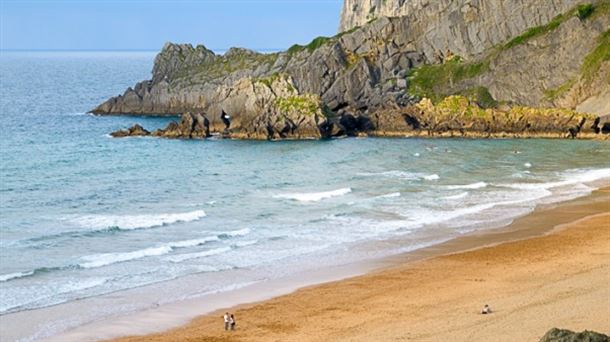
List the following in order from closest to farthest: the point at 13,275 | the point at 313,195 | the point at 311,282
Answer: the point at 13,275 < the point at 311,282 < the point at 313,195

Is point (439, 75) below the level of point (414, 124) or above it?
above

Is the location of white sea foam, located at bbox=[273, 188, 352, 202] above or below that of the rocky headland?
below

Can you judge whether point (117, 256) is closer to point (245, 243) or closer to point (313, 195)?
point (245, 243)

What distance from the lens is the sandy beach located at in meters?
28.7

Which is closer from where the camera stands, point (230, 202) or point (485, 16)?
point (230, 202)

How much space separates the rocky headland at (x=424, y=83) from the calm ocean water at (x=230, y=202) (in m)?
5.76

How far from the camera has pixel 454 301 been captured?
32812mm

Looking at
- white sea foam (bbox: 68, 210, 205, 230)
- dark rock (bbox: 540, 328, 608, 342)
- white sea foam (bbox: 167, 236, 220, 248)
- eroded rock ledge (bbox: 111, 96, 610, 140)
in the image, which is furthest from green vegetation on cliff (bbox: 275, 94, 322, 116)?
dark rock (bbox: 540, 328, 608, 342)

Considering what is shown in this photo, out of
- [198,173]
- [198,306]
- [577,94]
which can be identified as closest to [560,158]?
[577,94]

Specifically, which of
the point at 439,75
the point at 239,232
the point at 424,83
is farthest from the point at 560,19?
the point at 239,232

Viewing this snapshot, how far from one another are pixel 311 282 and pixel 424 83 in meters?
73.6

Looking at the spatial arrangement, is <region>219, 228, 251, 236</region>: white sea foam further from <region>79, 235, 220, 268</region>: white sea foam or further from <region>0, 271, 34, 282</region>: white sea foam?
<region>0, 271, 34, 282</region>: white sea foam

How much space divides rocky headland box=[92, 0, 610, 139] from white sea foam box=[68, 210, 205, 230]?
41.3 metres

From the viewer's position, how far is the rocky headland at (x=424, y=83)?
92.2 metres
